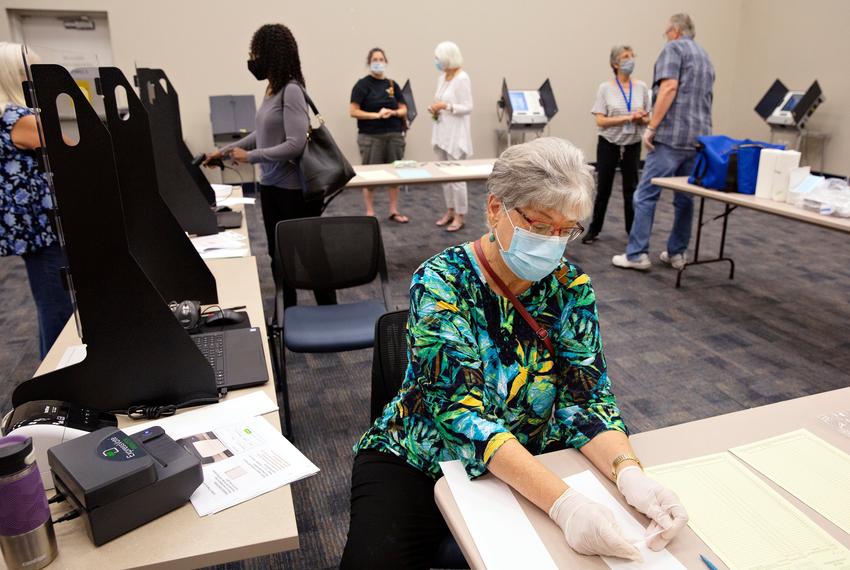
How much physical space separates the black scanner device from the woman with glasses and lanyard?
178 inches

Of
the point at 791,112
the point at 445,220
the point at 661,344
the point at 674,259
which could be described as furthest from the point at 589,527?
the point at 791,112

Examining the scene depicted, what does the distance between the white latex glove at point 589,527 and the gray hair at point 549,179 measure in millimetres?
582

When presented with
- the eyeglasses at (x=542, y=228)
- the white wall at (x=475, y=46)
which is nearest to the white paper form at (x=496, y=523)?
the eyeglasses at (x=542, y=228)

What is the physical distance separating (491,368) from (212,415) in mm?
632

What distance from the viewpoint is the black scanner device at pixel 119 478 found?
985mm

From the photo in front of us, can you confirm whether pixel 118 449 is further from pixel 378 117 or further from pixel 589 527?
pixel 378 117

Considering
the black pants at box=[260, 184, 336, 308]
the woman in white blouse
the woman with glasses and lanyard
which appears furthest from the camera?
the woman in white blouse

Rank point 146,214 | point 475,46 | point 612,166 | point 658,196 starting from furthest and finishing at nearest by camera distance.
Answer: point 475,46, point 612,166, point 658,196, point 146,214

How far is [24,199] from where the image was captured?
2246mm

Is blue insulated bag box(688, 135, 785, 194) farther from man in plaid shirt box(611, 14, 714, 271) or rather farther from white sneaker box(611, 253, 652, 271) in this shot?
white sneaker box(611, 253, 652, 271)

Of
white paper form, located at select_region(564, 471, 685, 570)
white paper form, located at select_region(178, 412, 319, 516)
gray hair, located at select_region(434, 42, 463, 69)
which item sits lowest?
white paper form, located at select_region(564, 471, 685, 570)

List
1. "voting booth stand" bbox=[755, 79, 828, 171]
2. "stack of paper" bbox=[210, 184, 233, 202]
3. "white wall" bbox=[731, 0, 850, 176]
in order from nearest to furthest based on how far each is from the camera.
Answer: "stack of paper" bbox=[210, 184, 233, 202], "voting booth stand" bbox=[755, 79, 828, 171], "white wall" bbox=[731, 0, 850, 176]

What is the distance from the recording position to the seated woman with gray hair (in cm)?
124

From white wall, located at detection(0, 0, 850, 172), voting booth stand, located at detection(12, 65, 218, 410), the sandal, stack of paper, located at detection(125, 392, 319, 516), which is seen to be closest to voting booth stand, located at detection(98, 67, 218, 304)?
voting booth stand, located at detection(12, 65, 218, 410)
